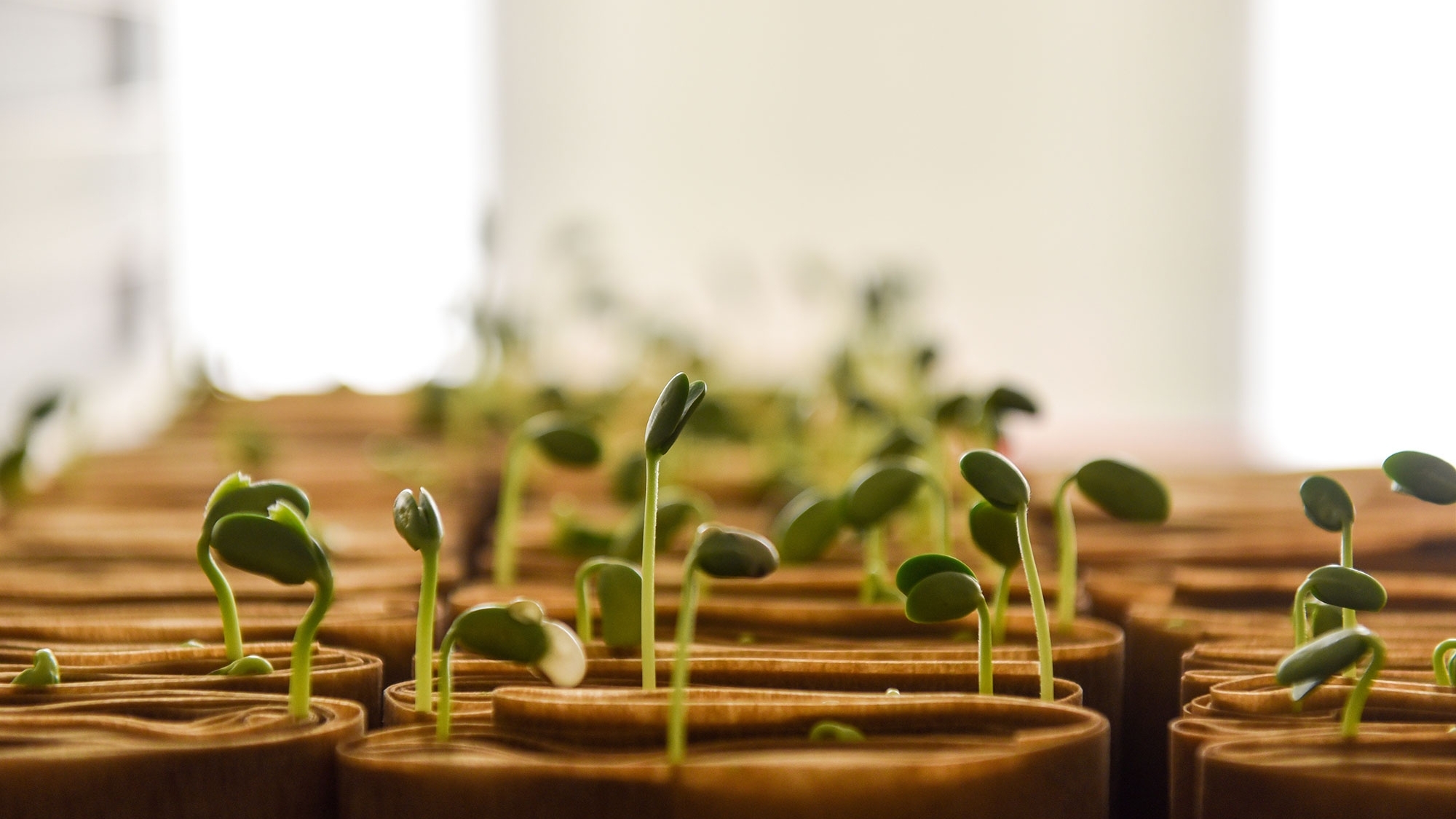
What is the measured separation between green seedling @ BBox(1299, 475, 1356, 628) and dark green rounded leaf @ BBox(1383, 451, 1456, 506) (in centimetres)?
5

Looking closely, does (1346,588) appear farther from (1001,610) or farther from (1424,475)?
(1001,610)

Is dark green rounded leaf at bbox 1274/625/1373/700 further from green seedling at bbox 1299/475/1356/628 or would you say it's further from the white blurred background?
the white blurred background

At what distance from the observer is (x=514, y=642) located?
672 millimetres

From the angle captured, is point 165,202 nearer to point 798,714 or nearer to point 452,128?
point 452,128

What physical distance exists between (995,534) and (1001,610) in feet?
0.26

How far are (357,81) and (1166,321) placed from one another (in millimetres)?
4494

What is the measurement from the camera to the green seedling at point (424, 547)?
2.30 ft

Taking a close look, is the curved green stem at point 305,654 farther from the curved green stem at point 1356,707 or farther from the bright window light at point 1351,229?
the bright window light at point 1351,229

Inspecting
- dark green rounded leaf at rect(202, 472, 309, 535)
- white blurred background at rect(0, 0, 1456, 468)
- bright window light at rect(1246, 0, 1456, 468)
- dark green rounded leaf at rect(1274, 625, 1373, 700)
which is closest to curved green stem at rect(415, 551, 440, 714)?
dark green rounded leaf at rect(202, 472, 309, 535)

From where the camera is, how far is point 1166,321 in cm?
670

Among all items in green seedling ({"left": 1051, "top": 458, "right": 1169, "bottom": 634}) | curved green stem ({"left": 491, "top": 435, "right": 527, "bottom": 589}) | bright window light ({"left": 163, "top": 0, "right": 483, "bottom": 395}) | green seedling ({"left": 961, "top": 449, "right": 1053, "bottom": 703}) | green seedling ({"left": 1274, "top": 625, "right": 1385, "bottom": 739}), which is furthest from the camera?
bright window light ({"left": 163, "top": 0, "right": 483, "bottom": 395})

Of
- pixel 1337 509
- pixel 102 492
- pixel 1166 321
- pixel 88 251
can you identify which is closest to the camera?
pixel 1337 509

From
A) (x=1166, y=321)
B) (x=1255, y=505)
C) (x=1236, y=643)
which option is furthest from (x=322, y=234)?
(x=1236, y=643)

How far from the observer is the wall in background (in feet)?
21.3
